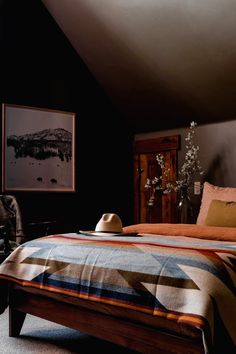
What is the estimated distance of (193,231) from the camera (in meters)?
2.95

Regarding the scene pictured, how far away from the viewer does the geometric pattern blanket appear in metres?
1.80

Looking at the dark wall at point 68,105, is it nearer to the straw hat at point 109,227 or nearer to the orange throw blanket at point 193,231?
the orange throw blanket at point 193,231

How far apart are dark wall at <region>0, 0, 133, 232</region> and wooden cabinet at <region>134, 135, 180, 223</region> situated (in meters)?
0.12

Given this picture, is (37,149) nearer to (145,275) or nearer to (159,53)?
(159,53)

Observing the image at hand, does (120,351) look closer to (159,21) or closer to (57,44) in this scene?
(159,21)

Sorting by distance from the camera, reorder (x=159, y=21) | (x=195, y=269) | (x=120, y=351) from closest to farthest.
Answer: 1. (x=195, y=269)
2. (x=120, y=351)
3. (x=159, y=21)

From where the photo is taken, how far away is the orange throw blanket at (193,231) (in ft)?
9.18

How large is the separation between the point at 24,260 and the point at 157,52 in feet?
8.95

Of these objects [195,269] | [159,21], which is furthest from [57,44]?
[195,269]

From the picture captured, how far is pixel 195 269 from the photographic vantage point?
190 cm

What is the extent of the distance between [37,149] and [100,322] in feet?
9.44

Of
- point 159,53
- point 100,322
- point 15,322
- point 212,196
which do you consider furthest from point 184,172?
point 100,322

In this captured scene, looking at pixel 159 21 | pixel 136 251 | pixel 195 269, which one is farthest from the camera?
pixel 159 21

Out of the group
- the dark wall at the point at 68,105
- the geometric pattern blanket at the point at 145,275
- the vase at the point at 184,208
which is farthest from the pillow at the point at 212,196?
the dark wall at the point at 68,105
